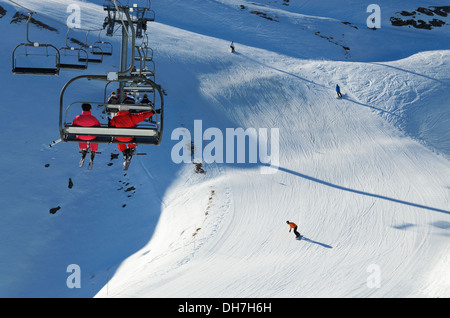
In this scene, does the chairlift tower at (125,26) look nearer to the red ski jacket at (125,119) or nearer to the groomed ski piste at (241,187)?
the red ski jacket at (125,119)

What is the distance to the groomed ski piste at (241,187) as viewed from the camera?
50.5 ft

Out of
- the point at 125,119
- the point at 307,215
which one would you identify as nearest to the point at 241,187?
the point at 307,215

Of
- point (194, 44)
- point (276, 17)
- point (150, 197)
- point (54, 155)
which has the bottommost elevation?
point (150, 197)

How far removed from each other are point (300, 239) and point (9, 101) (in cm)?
1840

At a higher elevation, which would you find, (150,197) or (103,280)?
(150,197)

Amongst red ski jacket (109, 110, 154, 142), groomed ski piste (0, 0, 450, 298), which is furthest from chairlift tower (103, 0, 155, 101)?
groomed ski piste (0, 0, 450, 298)

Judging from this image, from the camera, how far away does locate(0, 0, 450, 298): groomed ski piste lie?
50.5 feet

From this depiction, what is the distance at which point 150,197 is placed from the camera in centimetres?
2130

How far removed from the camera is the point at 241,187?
21.1 meters

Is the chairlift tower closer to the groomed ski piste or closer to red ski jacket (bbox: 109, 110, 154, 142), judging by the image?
red ski jacket (bbox: 109, 110, 154, 142)

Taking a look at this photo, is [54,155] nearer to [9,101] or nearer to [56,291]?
[9,101]

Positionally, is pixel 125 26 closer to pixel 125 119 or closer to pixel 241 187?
pixel 125 119
